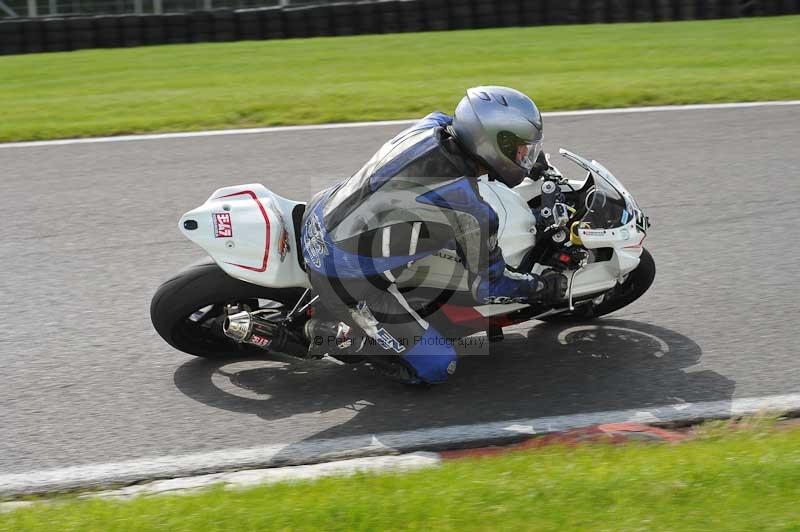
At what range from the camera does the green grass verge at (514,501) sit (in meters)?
3.38

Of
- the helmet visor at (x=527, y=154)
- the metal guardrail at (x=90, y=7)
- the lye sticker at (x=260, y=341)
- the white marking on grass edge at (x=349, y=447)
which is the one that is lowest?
the white marking on grass edge at (x=349, y=447)

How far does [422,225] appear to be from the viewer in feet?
15.4

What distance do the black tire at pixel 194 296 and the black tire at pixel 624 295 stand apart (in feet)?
5.16

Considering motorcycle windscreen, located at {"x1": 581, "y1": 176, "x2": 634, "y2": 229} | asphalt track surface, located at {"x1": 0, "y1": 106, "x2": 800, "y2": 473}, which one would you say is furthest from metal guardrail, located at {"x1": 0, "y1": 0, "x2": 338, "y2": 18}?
motorcycle windscreen, located at {"x1": 581, "y1": 176, "x2": 634, "y2": 229}

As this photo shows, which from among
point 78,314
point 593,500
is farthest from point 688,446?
point 78,314

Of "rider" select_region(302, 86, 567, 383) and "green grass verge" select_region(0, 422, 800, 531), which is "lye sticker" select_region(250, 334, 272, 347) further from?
"green grass verge" select_region(0, 422, 800, 531)

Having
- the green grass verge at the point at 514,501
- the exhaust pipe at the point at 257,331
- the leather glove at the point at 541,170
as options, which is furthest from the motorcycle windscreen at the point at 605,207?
the exhaust pipe at the point at 257,331

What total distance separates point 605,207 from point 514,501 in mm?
2013

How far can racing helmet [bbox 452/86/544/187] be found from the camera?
181 inches

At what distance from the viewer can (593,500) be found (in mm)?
3490

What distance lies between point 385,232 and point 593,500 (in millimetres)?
1689

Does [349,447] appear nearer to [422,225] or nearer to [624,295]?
[422,225]

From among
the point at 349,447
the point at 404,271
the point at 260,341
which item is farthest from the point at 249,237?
the point at 349,447

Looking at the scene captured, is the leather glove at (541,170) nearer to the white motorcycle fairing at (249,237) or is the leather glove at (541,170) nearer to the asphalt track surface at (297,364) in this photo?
the asphalt track surface at (297,364)
